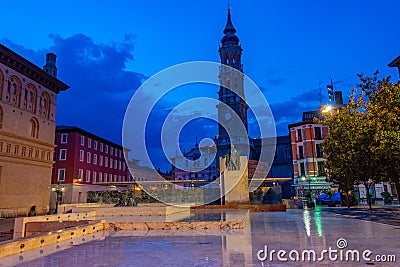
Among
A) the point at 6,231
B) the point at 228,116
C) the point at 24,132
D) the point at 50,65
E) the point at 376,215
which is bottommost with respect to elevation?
the point at 6,231

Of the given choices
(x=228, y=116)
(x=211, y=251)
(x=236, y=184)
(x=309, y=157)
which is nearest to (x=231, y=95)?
(x=228, y=116)

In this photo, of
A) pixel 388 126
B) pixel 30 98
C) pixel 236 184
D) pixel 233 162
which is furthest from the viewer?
pixel 30 98

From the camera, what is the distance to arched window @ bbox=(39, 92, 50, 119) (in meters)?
40.6

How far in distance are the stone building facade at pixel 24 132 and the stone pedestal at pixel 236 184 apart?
2390 cm

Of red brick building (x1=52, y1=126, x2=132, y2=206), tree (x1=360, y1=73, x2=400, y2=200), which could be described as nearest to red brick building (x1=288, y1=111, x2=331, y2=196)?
red brick building (x1=52, y1=126, x2=132, y2=206)

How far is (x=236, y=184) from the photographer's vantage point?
25844 millimetres

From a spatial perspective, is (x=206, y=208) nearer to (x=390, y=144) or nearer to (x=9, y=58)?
(x=390, y=144)

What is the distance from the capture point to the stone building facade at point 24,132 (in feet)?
109

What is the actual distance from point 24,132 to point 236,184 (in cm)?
2664

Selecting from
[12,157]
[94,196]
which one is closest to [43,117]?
[12,157]

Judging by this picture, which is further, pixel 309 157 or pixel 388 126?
pixel 309 157

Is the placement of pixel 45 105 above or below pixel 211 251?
above

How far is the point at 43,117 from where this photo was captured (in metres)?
40.7

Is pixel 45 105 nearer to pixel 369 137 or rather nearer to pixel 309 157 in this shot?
pixel 369 137
